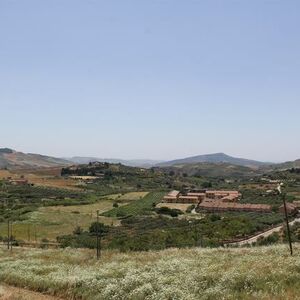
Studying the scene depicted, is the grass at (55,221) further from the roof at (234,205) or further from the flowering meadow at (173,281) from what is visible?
the flowering meadow at (173,281)

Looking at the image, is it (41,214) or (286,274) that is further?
(41,214)

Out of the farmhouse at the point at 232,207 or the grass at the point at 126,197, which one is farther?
the grass at the point at 126,197

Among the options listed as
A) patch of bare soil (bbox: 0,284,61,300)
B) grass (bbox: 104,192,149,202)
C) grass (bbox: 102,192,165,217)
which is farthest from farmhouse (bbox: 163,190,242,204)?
patch of bare soil (bbox: 0,284,61,300)

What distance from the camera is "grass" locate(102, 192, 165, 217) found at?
9259cm

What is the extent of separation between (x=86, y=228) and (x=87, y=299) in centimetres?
5655

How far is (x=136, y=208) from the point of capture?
100000 millimetres

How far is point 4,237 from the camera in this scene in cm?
6203

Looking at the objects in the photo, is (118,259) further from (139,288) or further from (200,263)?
(139,288)

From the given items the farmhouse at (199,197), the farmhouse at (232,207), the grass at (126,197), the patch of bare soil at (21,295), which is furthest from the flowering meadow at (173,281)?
the grass at (126,197)

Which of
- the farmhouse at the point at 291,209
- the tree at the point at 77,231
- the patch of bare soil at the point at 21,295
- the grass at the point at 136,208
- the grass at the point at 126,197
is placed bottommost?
the farmhouse at the point at 291,209

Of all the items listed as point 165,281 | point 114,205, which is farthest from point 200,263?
point 114,205

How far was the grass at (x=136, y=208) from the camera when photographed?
92588 mm

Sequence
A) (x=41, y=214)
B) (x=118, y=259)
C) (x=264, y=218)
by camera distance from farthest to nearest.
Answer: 1. (x=41, y=214)
2. (x=264, y=218)
3. (x=118, y=259)

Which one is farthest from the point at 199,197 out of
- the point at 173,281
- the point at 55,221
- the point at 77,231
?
the point at 173,281
